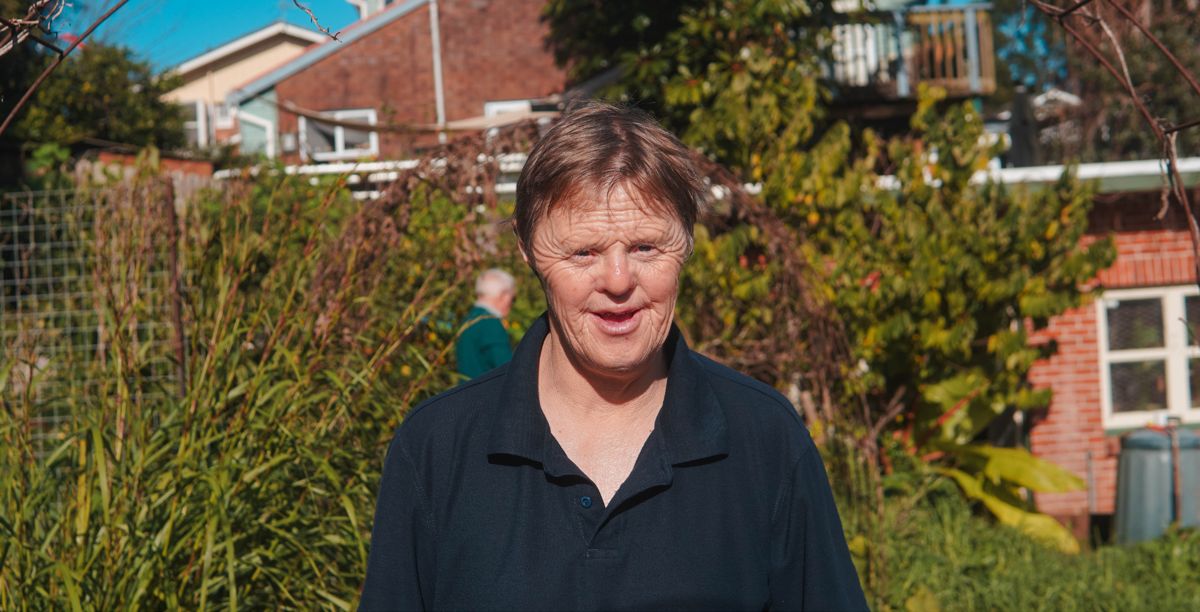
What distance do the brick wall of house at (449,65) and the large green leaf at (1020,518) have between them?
35.2 feet

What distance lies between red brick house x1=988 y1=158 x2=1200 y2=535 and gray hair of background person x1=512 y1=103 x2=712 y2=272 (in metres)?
5.82

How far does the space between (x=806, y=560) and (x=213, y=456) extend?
198 centimetres

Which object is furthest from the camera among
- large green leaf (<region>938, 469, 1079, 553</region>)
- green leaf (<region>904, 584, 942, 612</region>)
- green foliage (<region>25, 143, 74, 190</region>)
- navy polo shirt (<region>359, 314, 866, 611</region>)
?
green foliage (<region>25, 143, 74, 190</region>)

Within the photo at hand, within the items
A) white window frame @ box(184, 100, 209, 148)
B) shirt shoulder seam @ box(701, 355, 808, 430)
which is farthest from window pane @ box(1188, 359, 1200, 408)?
white window frame @ box(184, 100, 209, 148)

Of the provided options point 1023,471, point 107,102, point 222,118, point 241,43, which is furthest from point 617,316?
point 222,118

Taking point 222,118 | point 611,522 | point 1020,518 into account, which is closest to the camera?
point 611,522

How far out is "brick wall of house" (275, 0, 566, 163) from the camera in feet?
46.5

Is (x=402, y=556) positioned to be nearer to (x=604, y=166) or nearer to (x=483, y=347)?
(x=604, y=166)

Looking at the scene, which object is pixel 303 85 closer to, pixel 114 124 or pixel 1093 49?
pixel 114 124

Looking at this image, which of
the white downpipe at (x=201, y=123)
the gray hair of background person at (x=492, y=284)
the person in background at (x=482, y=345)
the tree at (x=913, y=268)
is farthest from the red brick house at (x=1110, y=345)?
the white downpipe at (x=201, y=123)

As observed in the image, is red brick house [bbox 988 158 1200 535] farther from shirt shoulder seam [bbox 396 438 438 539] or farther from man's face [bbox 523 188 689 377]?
shirt shoulder seam [bbox 396 438 438 539]

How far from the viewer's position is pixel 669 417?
141cm

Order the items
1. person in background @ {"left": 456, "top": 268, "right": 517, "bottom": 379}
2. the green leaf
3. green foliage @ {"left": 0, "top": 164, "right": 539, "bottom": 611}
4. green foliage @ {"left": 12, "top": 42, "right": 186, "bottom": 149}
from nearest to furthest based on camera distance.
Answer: green foliage @ {"left": 0, "top": 164, "right": 539, "bottom": 611} < the green leaf < person in background @ {"left": 456, "top": 268, "right": 517, "bottom": 379} < green foliage @ {"left": 12, "top": 42, "right": 186, "bottom": 149}

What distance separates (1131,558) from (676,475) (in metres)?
5.02
